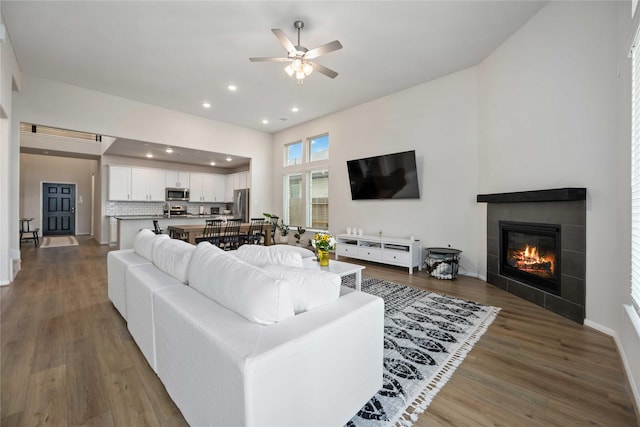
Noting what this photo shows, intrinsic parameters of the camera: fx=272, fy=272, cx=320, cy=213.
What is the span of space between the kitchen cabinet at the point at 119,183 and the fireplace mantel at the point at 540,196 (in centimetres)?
871

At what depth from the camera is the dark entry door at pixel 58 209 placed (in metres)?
9.55

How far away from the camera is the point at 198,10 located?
3008 mm

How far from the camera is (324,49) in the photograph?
2.93 m

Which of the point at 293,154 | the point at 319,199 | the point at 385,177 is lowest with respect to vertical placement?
the point at 319,199

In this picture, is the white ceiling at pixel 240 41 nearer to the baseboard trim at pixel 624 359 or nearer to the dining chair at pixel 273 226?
the dining chair at pixel 273 226

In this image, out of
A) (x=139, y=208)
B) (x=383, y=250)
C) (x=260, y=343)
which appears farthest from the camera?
(x=139, y=208)

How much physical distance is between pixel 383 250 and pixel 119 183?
7.43 meters

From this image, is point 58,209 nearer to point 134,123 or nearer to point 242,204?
point 242,204

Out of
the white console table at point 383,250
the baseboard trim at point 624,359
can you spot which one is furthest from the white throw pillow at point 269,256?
the white console table at point 383,250

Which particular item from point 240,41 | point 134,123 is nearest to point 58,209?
point 134,123

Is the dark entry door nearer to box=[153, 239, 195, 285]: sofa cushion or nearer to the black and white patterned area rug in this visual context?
box=[153, 239, 195, 285]: sofa cushion

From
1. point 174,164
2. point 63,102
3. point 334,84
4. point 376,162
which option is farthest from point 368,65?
point 174,164

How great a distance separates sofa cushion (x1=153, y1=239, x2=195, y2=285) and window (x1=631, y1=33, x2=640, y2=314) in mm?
3008

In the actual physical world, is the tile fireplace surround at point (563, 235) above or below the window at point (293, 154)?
below
